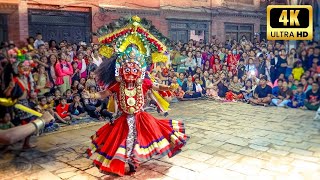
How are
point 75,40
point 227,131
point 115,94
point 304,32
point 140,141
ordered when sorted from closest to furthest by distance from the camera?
point 140,141
point 115,94
point 227,131
point 304,32
point 75,40

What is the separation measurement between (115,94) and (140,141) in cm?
85

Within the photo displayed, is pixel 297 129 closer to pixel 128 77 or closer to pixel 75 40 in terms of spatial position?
pixel 128 77

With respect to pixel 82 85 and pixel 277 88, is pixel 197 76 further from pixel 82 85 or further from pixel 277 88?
pixel 82 85

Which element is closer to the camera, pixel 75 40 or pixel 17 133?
pixel 17 133

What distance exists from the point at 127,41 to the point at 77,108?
4395 mm

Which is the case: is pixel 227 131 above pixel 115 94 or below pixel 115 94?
below

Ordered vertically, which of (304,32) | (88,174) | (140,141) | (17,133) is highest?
(304,32)

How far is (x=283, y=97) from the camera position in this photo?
10.2 meters

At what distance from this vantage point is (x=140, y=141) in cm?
460

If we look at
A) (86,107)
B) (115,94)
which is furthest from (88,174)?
(86,107)

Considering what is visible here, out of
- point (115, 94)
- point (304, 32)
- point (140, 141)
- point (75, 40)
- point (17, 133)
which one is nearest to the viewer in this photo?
point (17, 133)

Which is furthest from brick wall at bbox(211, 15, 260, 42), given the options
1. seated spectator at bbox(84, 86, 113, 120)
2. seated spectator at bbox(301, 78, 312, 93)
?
seated spectator at bbox(84, 86, 113, 120)

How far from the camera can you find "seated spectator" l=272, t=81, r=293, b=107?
394 inches

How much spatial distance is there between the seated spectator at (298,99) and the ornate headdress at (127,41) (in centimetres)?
637
